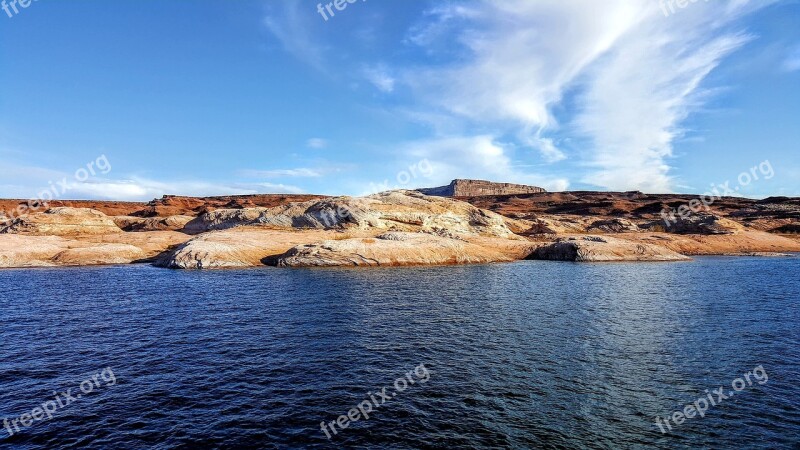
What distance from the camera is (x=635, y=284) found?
43.6m

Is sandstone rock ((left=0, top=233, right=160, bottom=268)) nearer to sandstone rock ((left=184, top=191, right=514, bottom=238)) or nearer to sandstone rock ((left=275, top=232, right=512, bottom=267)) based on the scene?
sandstone rock ((left=184, top=191, right=514, bottom=238))

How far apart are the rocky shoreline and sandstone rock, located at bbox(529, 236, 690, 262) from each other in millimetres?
167

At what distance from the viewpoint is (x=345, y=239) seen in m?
63.1

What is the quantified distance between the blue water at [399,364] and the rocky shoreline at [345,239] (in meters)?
18.8

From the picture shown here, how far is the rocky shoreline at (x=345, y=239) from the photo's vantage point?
192ft

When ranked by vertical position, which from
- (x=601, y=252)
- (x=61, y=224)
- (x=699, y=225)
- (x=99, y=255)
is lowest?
(x=601, y=252)

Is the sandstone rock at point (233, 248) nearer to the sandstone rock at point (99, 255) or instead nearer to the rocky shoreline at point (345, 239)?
the rocky shoreline at point (345, 239)

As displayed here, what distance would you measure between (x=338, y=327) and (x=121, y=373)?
1157 cm

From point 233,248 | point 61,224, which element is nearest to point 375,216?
point 233,248

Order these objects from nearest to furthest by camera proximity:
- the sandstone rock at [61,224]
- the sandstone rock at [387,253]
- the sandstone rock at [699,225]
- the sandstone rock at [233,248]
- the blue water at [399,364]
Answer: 1. the blue water at [399,364]
2. the sandstone rock at [233,248]
3. the sandstone rock at [387,253]
4. the sandstone rock at [61,224]
5. the sandstone rock at [699,225]

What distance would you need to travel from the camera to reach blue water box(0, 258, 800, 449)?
1457 centimetres

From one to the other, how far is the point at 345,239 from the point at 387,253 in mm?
7557

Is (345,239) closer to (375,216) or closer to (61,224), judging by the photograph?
(375,216)

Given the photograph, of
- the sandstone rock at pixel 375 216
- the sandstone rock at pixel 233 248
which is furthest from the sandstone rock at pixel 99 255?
the sandstone rock at pixel 375 216
